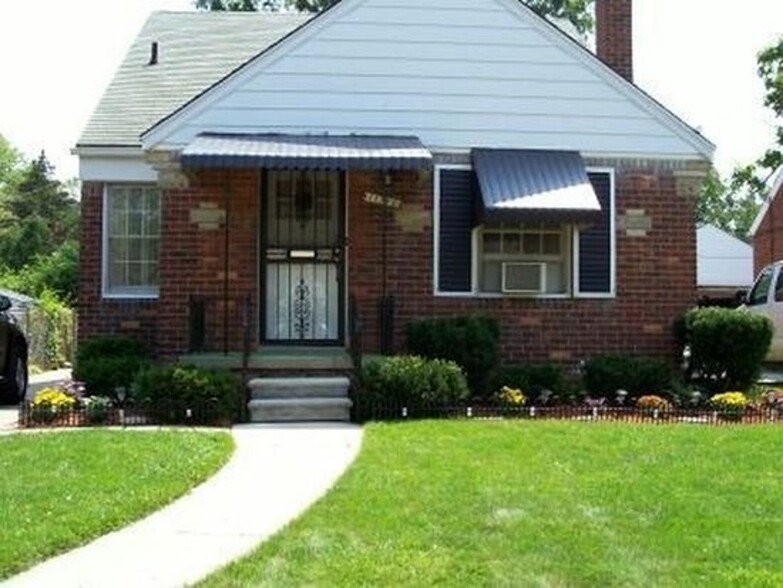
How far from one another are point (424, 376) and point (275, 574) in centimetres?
718

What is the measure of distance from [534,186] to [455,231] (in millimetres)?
1291

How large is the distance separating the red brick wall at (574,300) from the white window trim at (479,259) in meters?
0.08

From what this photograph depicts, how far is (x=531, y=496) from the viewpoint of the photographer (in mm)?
8000

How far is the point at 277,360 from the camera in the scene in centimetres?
1437

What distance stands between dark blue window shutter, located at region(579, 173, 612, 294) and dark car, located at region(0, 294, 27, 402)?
778 centimetres

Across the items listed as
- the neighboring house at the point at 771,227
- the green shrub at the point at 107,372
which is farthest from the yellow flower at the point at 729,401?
the neighboring house at the point at 771,227

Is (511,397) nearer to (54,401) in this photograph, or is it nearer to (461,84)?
(461,84)

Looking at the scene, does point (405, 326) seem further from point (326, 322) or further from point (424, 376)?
point (424, 376)

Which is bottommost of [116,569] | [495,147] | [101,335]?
[116,569]

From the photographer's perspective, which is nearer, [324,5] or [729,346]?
[729,346]

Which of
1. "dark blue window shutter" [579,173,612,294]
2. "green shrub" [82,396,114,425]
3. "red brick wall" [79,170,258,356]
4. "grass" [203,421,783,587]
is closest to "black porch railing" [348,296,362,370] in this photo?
"red brick wall" [79,170,258,356]

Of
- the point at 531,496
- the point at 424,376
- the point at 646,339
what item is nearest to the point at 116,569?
the point at 531,496

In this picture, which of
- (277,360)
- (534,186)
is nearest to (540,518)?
(277,360)

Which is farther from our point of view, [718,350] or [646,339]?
[646,339]
